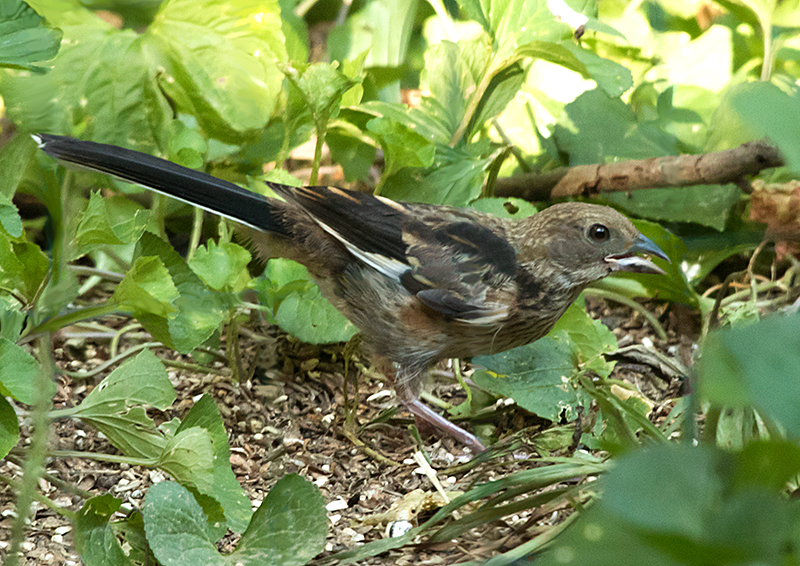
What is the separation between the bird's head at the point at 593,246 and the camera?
262 cm

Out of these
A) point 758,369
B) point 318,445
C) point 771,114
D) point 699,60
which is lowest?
point 318,445

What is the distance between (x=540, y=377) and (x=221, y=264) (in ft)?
3.54

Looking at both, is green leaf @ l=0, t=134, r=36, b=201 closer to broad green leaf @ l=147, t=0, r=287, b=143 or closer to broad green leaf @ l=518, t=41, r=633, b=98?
broad green leaf @ l=147, t=0, r=287, b=143

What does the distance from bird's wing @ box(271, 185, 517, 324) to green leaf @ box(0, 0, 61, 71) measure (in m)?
0.81

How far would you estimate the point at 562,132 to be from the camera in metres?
3.50

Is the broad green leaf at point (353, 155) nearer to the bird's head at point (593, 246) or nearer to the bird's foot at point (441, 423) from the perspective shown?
the bird's head at point (593, 246)

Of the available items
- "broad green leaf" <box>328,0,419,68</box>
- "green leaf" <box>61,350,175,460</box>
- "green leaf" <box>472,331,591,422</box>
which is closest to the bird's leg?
"green leaf" <box>472,331,591,422</box>

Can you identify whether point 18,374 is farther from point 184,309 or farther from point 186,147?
point 186,147

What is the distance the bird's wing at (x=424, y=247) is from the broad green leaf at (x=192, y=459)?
0.95 meters

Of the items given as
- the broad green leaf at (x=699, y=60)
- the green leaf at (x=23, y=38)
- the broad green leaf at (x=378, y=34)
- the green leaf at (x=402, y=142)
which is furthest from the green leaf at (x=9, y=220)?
the broad green leaf at (x=699, y=60)

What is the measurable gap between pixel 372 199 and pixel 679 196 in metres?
1.40

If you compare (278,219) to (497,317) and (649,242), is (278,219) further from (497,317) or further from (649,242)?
(649,242)

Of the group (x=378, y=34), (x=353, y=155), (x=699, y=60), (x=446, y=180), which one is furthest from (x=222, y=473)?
(x=699, y=60)

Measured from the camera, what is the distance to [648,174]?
9.80ft
